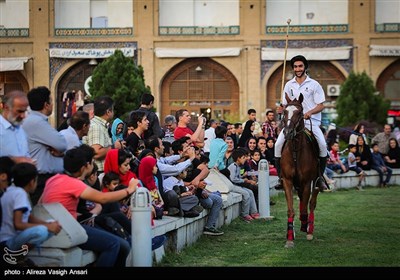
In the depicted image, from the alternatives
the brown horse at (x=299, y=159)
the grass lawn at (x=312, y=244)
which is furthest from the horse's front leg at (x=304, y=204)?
the grass lawn at (x=312, y=244)

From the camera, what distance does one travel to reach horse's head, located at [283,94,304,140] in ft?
42.3

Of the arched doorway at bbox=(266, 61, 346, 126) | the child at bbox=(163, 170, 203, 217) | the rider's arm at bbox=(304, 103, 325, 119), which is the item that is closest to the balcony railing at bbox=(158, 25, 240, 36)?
the arched doorway at bbox=(266, 61, 346, 126)

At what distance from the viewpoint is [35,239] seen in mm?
7594

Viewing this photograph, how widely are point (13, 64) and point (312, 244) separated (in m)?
36.6

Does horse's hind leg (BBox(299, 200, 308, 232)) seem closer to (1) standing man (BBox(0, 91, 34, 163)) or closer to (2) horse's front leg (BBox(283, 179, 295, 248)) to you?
(2) horse's front leg (BBox(283, 179, 295, 248))

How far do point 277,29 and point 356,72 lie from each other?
15.2 ft

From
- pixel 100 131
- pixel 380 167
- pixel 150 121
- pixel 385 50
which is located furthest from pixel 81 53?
pixel 100 131

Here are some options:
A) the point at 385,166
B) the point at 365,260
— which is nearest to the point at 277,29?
the point at 385,166

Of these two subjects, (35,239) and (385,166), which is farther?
(385,166)

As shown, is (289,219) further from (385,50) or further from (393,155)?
(385,50)

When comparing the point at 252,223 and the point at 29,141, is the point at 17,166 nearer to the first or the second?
the point at 29,141

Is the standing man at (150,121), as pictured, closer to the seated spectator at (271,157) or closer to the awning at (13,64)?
the seated spectator at (271,157)

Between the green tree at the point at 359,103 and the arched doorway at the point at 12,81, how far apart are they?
55.2 feet

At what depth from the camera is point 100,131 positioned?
11.3 m
